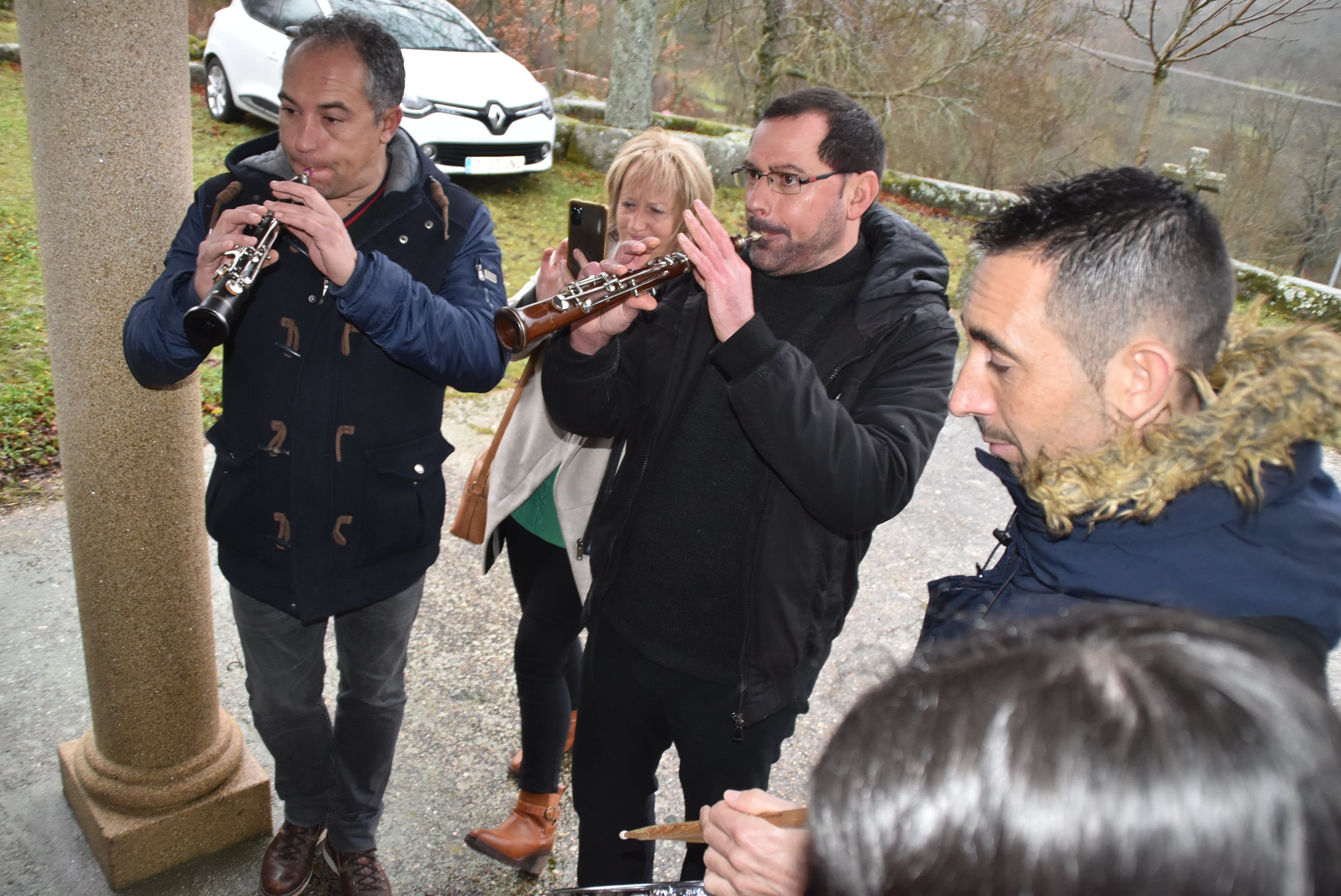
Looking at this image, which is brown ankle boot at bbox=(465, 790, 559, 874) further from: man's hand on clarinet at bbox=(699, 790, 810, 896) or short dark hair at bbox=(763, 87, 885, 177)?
short dark hair at bbox=(763, 87, 885, 177)

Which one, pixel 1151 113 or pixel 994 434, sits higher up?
pixel 1151 113

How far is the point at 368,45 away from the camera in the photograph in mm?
2279

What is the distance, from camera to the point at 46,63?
192 centimetres

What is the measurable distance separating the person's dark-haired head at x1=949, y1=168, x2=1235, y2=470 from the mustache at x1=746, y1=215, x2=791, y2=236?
2.76 ft

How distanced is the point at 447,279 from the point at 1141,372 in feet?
5.24

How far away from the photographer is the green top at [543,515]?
264 cm

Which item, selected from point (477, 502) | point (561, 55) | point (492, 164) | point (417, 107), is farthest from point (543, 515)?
point (561, 55)

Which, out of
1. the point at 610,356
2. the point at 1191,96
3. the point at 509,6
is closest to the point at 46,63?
the point at 610,356

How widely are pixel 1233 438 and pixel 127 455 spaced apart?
2227 millimetres

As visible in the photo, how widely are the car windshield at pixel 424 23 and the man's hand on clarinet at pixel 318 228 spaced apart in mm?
6963

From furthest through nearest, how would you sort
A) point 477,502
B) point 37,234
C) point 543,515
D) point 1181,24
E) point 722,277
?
point 1181,24 < point 37,234 < point 477,502 < point 543,515 < point 722,277

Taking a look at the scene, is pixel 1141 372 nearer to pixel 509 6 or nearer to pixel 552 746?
pixel 552 746

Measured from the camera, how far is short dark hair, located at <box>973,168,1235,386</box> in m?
1.32

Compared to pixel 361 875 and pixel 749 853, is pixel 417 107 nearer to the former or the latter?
pixel 361 875
